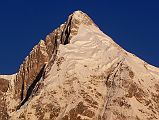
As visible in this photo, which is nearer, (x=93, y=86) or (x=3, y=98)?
(x=93, y=86)

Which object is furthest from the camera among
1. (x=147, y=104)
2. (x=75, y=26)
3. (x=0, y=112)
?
(x=0, y=112)

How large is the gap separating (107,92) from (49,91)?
32.5 feet

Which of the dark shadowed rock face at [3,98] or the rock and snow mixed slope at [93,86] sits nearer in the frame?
the rock and snow mixed slope at [93,86]

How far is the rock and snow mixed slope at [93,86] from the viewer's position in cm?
8956

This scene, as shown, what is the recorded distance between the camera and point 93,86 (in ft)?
310

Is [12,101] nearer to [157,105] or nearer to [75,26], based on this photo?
[75,26]

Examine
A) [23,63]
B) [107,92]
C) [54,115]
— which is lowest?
[54,115]

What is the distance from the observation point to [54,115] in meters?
91.2

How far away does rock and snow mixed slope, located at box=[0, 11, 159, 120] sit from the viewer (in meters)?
89.6

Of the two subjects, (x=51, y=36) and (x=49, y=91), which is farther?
(x=51, y=36)

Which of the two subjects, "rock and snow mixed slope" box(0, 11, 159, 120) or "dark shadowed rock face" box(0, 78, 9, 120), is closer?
"rock and snow mixed slope" box(0, 11, 159, 120)

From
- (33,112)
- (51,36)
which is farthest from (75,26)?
(33,112)

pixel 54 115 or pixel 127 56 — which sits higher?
pixel 127 56

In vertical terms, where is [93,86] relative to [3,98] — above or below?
below
